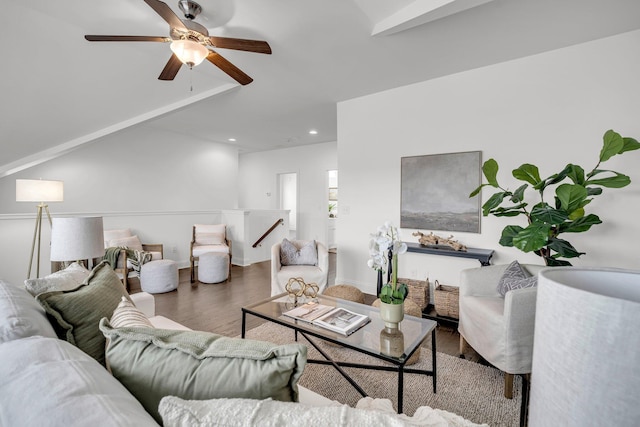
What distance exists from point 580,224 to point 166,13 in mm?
3164

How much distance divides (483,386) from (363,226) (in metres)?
2.23

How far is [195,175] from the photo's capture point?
5.92 m

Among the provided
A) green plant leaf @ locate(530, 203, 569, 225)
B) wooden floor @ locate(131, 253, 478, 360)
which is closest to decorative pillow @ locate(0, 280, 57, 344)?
wooden floor @ locate(131, 253, 478, 360)

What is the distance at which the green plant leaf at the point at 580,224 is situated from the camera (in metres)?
2.07

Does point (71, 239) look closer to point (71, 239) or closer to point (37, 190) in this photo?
point (71, 239)

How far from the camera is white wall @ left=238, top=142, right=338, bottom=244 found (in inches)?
259

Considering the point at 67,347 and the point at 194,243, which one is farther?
the point at 194,243

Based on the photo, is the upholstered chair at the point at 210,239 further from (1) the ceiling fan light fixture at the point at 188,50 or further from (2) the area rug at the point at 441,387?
(1) the ceiling fan light fixture at the point at 188,50

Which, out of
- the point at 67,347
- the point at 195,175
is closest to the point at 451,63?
the point at 67,347

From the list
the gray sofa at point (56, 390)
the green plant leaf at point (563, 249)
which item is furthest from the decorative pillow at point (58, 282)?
the green plant leaf at point (563, 249)

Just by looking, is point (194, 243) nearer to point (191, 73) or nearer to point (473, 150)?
point (191, 73)

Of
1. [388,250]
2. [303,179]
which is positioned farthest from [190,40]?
[303,179]

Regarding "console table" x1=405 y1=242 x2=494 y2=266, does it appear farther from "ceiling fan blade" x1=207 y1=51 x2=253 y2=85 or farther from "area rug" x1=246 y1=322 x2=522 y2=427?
"ceiling fan blade" x1=207 y1=51 x2=253 y2=85

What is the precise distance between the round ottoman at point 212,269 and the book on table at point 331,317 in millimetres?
2684
